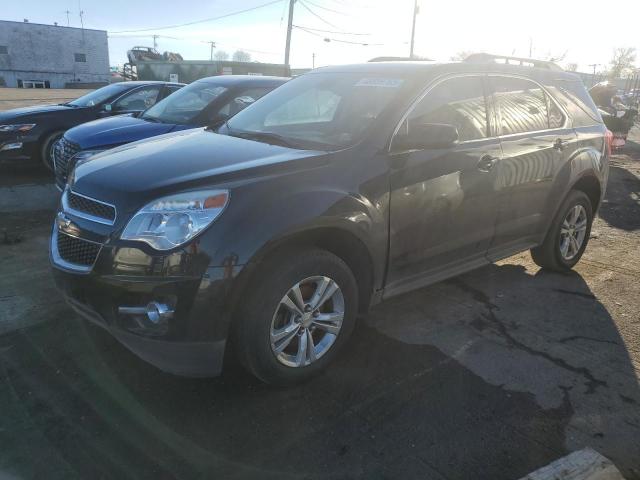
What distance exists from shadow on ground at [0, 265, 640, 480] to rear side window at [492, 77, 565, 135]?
1.60 meters

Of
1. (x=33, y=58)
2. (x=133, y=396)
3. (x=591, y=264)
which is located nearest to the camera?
(x=133, y=396)

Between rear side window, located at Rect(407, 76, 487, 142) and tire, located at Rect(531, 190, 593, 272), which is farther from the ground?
rear side window, located at Rect(407, 76, 487, 142)

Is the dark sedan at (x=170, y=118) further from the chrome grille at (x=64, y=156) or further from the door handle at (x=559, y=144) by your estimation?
the door handle at (x=559, y=144)

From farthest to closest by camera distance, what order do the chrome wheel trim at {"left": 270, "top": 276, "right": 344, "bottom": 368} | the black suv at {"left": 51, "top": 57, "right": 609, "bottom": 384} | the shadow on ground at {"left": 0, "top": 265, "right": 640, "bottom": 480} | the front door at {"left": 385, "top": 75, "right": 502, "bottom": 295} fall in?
the front door at {"left": 385, "top": 75, "right": 502, "bottom": 295}
the chrome wheel trim at {"left": 270, "top": 276, "right": 344, "bottom": 368}
the black suv at {"left": 51, "top": 57, "right": 609, "bottom": 384}
the shadow on ground at {"left": 0, "top": 265, "right": 640, "bottom": 480}

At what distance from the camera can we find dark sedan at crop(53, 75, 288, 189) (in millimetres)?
5992

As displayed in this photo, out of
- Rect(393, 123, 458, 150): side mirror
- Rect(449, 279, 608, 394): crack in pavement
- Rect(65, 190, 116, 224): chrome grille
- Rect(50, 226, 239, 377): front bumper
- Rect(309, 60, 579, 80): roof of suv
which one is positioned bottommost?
Rect(449, 279, 608, 394): crack in pavement

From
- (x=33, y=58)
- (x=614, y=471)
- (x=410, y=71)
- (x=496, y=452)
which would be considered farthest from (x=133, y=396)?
(x=33, y=58)

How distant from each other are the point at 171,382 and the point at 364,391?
44.2 inches

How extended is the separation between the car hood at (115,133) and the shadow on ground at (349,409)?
2.93 meters

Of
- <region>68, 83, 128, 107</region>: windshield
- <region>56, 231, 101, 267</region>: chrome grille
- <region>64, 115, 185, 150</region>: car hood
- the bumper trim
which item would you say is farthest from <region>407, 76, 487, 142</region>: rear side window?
<region>68, 83, 128, 107</region>: windshield

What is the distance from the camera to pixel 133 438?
8.25ft

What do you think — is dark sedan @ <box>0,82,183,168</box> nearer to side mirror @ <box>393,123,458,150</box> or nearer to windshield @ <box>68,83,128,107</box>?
windshield @ <box>68,83,128,107</box>

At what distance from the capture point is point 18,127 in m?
7.84

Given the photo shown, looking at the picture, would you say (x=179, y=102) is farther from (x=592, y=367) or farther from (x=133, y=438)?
(x=592, y=367)
